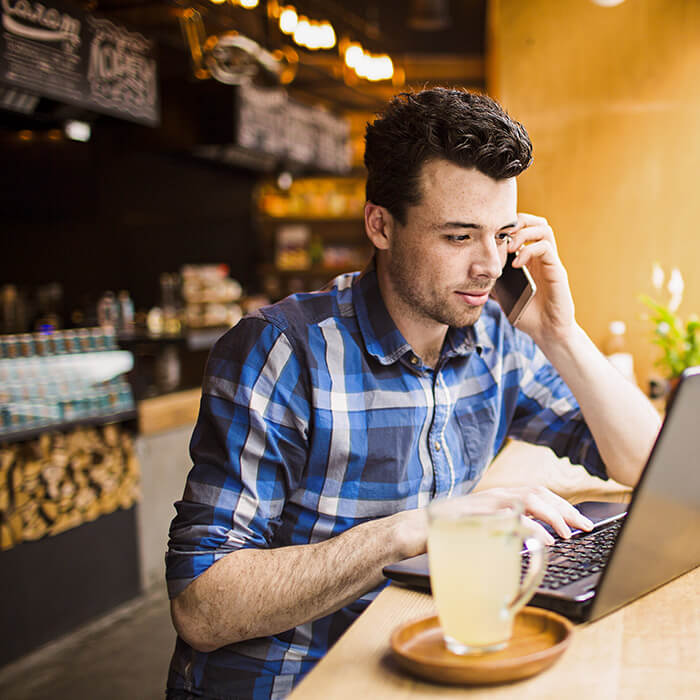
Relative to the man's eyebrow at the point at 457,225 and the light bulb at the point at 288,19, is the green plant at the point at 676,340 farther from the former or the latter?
the light bulb at the point at 288,19

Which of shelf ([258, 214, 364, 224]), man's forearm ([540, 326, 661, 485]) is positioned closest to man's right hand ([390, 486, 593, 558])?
man's forearm ([540, 326, 661, 485])

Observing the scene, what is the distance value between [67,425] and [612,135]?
8.12ft

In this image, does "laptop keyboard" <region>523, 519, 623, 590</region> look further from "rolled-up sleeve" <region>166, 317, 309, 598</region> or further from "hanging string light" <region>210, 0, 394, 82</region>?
"hanging string light" <region>210, 0, 394, 82</region>

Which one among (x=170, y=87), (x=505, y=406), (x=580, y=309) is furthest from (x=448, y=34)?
(x=505, y=406)

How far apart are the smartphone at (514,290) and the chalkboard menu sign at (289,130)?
339 cm

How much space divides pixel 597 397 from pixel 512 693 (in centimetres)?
80

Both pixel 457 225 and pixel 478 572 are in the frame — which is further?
pixel 457 225

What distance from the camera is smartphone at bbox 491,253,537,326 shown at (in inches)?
53.5

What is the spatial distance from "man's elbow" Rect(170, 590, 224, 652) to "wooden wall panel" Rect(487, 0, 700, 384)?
269cm

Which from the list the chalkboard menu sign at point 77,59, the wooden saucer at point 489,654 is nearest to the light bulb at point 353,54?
the chalkboard menu sign at point 77,59

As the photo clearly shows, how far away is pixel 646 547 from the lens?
77cm

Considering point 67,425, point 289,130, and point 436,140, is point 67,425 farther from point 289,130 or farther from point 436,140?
point 289,130

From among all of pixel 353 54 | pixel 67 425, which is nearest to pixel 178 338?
pixel 67 425

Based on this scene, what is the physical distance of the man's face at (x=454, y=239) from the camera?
3.83ft
